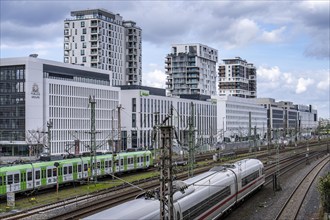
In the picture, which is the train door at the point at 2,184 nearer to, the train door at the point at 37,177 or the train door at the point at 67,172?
the train door at the point at 37,177

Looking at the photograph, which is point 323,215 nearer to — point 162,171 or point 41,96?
point 162,171

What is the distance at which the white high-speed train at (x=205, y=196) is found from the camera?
68.5 ft

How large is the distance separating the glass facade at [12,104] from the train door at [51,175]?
181 ft

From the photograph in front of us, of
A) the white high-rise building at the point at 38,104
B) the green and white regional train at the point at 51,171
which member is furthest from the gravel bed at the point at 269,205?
the white high-rise building at the point at 38,104

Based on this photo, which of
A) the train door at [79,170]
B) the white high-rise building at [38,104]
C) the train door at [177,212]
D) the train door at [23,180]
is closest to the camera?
the train door at [177,212]

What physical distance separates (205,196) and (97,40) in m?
129

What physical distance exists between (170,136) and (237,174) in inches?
772

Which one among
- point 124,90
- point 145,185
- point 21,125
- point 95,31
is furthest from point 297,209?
point 95,31

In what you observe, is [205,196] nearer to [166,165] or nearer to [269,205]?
[166,165]

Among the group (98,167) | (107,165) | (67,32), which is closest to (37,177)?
(98,167)

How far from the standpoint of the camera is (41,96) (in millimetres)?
102250

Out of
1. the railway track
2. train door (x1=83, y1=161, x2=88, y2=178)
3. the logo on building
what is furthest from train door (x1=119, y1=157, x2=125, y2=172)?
the logo on building

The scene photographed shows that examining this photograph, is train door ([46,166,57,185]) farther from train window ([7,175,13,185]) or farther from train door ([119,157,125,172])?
train door ([119,157,125,172])

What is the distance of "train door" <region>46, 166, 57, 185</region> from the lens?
4622 centimetres
